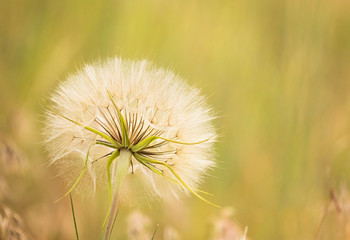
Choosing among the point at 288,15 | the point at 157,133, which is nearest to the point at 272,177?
the point at 288,15

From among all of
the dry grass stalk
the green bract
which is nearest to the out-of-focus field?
the dry grass stalk

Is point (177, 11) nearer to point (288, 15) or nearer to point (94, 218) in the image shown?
point (288, 15)

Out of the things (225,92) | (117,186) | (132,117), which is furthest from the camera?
(225,92)

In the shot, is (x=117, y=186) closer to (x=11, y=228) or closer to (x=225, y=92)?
(x=11, y=228)

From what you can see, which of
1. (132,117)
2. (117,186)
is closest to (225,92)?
(132,117)

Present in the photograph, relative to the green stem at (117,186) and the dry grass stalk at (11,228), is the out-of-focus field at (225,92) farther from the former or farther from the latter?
the green stem at (117,186)

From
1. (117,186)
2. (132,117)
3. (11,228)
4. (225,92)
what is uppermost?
(225,92)

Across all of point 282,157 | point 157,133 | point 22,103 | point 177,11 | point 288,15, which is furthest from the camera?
point 177,11
